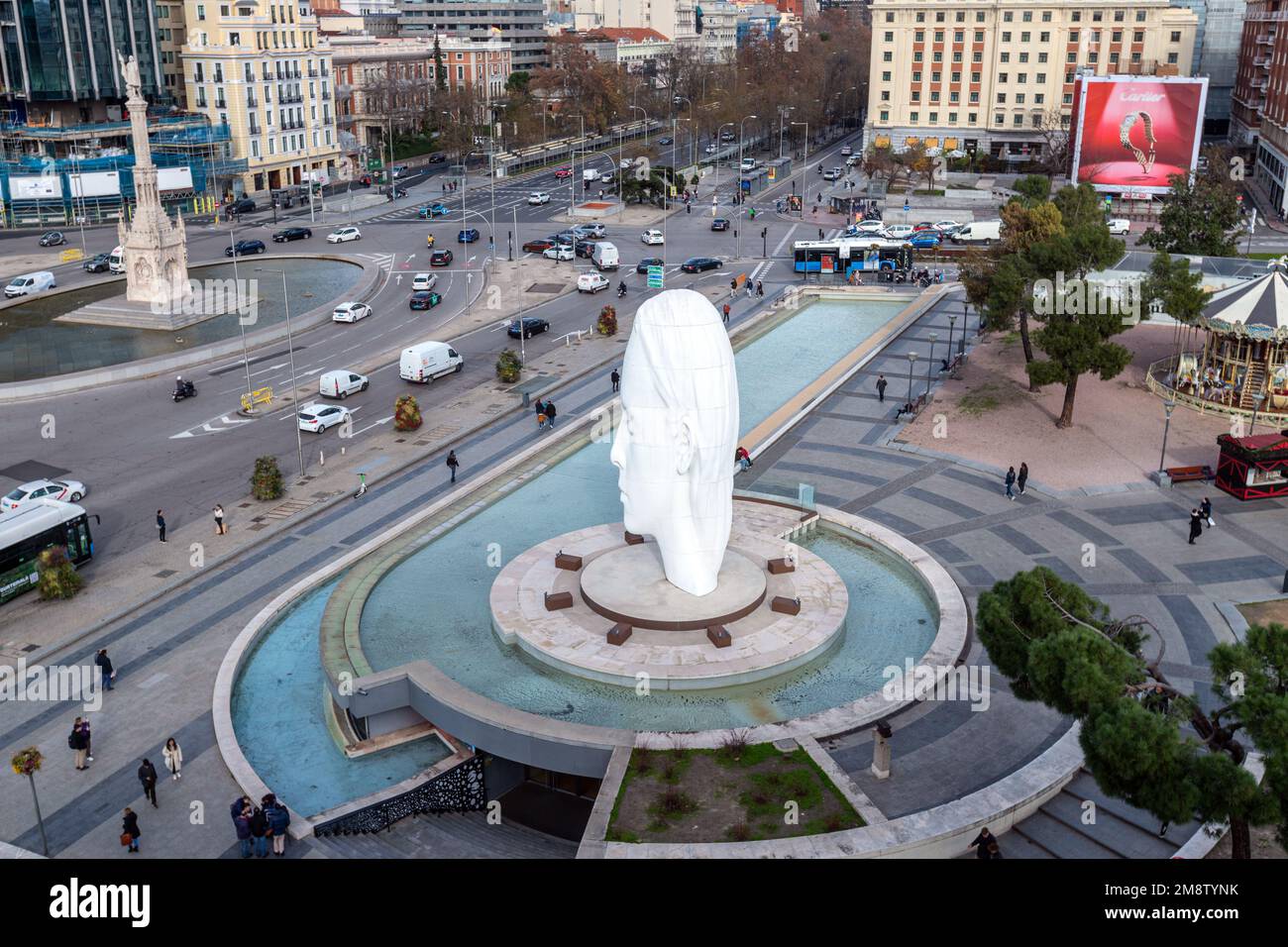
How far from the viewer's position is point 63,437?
5184 centimetres

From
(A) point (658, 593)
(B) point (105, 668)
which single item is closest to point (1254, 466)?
(A) point (658, 593)

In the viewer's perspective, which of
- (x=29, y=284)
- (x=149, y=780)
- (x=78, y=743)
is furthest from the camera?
(x=29, y=284)

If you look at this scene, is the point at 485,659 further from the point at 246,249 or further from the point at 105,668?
the point at 246,249

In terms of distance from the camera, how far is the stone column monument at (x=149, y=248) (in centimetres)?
7275

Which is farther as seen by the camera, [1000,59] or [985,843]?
[1000,59]

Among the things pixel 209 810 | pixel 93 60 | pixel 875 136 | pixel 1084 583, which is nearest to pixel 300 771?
pixel 209 810

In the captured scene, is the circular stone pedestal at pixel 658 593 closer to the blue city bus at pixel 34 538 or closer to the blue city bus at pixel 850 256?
the blue city bus at pixel 34 538

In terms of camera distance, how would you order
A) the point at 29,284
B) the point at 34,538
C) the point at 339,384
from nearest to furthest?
the point at 34,538 < the point at 339,384 < the point at 29,284

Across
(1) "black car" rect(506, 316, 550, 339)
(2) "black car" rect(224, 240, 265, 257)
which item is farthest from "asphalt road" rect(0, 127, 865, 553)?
(2) "black car" rect(224, 240, 265, 257)

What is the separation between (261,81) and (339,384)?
74716mm

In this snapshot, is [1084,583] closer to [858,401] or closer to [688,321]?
[688,321]

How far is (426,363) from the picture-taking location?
59.1 m

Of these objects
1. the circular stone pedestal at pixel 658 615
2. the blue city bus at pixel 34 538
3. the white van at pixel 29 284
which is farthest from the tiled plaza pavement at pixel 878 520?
the white van at pixel 29 284

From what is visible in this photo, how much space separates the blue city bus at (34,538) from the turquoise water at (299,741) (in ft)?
30.7
